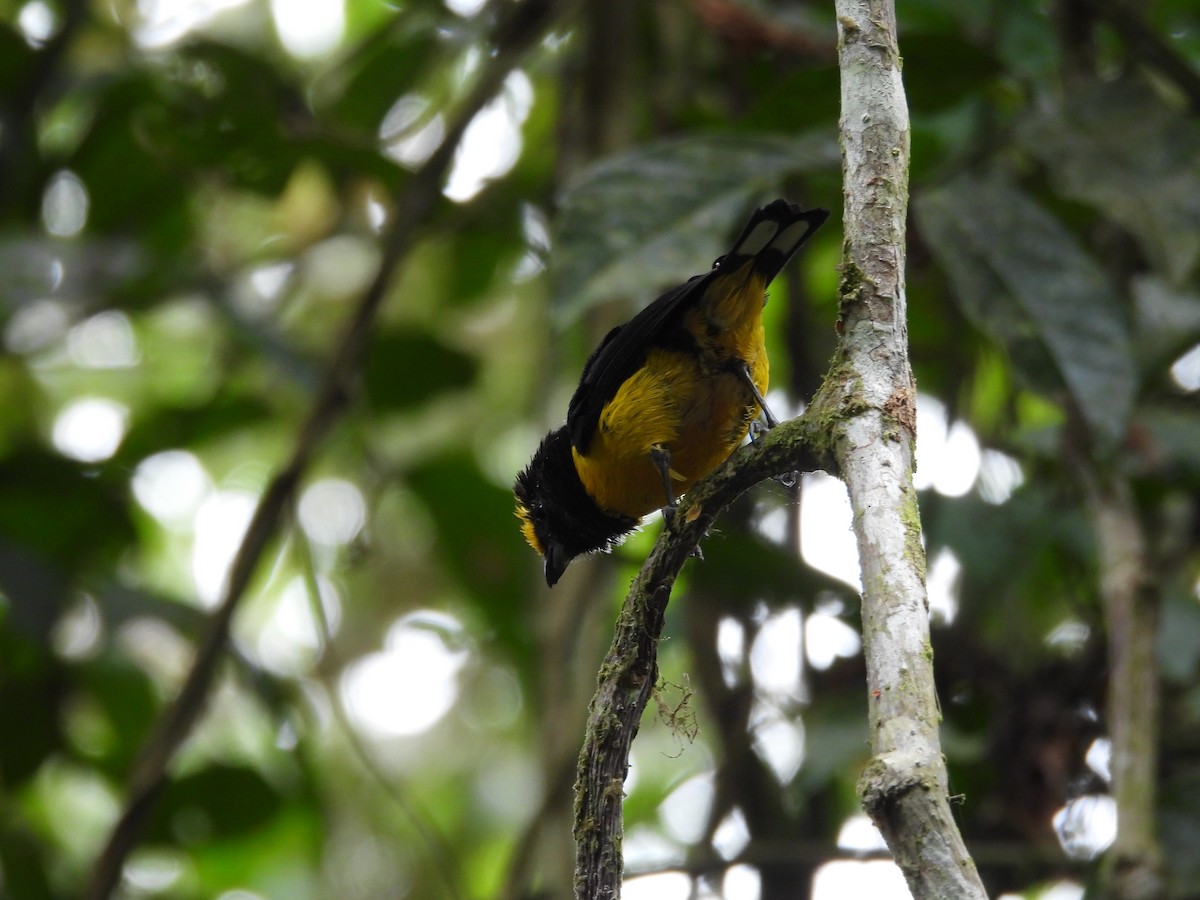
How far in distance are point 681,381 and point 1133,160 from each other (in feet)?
4.14

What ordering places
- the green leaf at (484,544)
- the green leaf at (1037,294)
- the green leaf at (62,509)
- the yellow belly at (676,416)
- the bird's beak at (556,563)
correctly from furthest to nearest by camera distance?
the green leaf at (484,544) < the green leaf at (62,509) < the bird's beak at (556,563) < the yellow belly at (676,416) < the green leaf at (1037,294)

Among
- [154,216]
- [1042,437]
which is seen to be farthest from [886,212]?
[154,216]

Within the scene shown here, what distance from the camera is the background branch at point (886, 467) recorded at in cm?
114

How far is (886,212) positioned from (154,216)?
13.9 feet

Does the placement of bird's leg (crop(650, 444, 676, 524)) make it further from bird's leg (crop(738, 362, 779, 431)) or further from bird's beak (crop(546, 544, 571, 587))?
bird's beak (crop(546, 544, 571, 587))

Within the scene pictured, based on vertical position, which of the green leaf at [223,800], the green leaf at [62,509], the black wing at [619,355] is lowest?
the green leaf at [223,800]

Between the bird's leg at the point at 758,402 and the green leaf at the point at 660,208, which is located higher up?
the green leaf at the point at 660,208

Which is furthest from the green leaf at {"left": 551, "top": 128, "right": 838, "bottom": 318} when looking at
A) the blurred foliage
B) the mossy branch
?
the mossy branch

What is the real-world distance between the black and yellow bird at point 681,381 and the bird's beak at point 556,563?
0.25 metres

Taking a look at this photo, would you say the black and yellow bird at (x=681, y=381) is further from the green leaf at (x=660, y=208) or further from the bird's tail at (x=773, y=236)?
the green leaf at (x=660, y=208)

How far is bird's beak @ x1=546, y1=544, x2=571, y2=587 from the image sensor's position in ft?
13.2

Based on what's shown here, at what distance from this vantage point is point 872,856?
3.53 meters

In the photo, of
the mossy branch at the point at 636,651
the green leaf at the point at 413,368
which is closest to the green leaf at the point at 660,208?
the mossy branch at the point at 636,651

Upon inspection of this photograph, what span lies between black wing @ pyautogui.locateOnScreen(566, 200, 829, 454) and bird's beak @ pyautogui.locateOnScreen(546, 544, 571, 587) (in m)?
0.39
